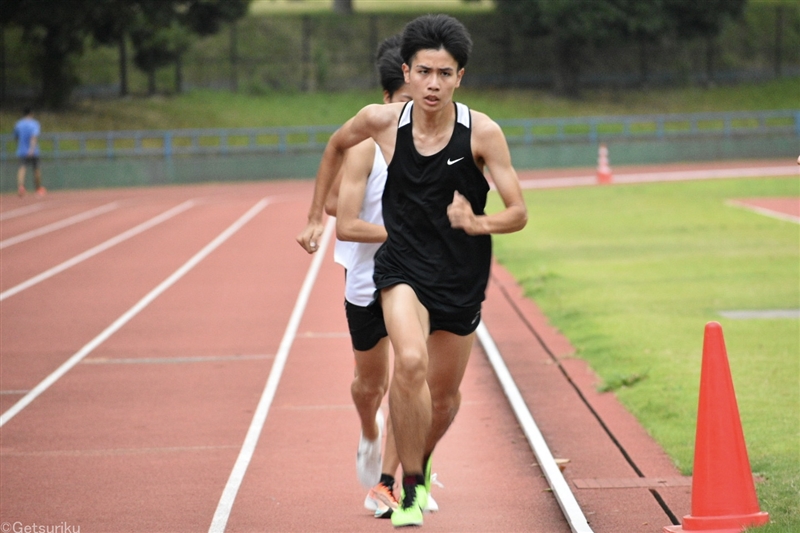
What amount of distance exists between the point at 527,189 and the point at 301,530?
1046 inches

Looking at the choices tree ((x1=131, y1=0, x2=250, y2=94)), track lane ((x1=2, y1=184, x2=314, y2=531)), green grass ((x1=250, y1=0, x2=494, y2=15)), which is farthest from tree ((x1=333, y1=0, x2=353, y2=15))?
track lane ((x1=2, y1=184, x2=314, y2=531))

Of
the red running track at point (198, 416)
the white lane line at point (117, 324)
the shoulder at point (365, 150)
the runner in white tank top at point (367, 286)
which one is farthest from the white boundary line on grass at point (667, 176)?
the shoulder at point (365, 150)

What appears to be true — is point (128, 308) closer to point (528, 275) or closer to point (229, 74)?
point (528, 275)

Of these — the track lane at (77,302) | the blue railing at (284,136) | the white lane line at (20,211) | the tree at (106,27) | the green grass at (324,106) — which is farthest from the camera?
the green grass at (324,106)

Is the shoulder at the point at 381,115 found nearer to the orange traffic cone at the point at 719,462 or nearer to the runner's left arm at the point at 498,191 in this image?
the runner's left arm at the point at 498,191

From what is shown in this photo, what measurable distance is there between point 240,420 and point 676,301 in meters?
6.15

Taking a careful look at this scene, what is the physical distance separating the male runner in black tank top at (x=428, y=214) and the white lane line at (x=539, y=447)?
2.77 feet

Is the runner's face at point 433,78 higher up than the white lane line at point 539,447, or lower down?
higher up

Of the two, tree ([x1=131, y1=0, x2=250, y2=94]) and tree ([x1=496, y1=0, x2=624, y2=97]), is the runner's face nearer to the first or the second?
tree ([x1=131, y1=0, x2=250, y2=94])

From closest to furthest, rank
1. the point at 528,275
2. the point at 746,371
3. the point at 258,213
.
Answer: the point at 746,371 → the point at 528,275 → the point at 258,213

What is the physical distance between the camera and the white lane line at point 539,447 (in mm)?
5648

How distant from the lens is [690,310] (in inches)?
476

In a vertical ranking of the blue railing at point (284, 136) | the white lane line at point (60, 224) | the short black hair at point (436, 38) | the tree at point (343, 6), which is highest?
the tree at point (343, 6)

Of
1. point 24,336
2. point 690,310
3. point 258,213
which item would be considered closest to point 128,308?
point 24,336
